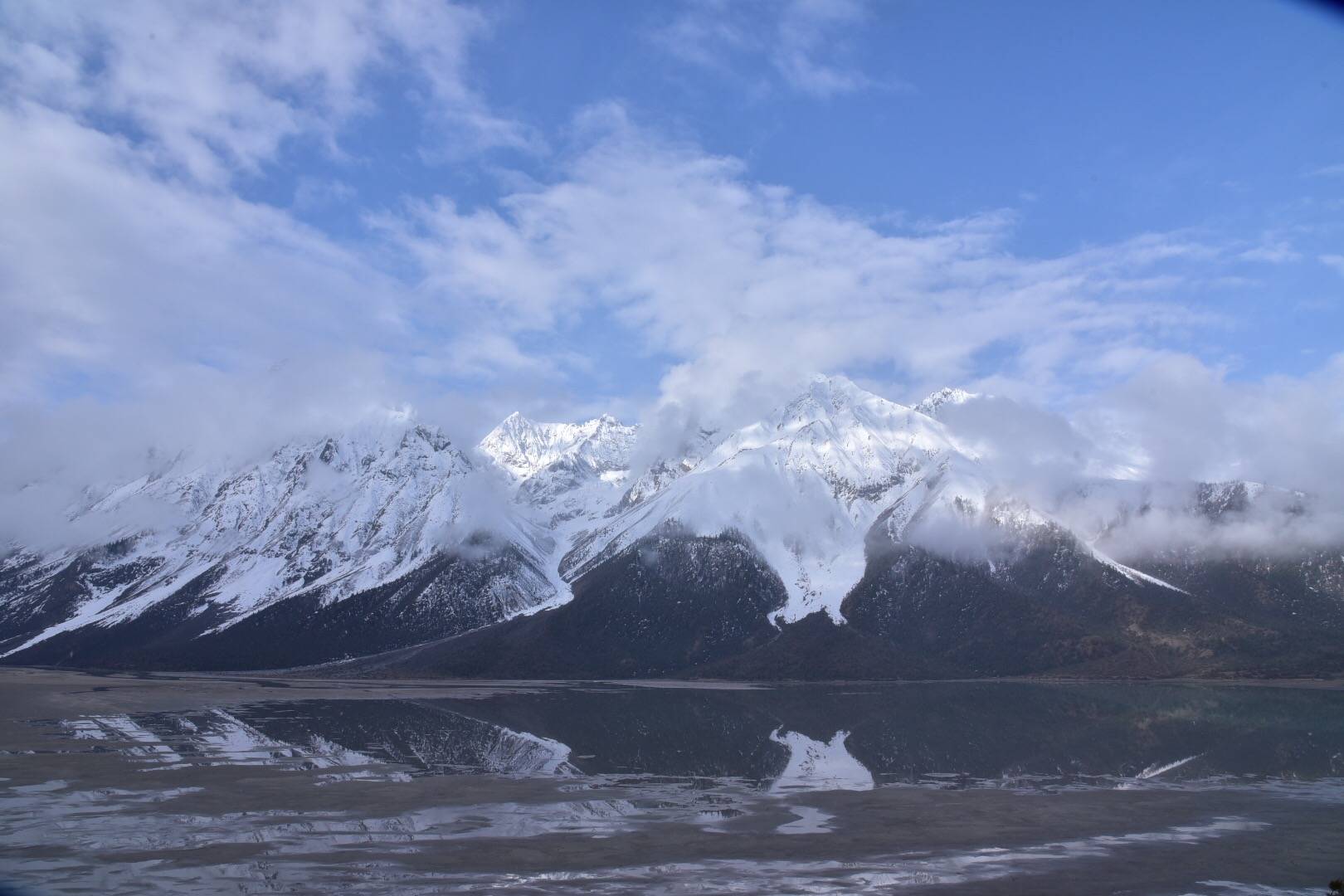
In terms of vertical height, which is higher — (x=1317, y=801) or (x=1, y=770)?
(x=1, y=770)

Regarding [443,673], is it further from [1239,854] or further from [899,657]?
[1239,854]

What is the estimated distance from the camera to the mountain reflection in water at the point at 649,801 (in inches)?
1467

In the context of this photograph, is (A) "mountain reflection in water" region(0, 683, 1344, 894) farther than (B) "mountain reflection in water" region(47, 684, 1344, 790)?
No

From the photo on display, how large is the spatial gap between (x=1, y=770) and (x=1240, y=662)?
7293 inches

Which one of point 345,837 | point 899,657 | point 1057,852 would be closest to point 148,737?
point 345,837

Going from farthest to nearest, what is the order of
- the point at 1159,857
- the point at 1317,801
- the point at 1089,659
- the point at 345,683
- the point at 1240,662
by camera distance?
the point at 1089,659 → the point at 1240,662 → the point at 345,683 → the point at 1317,801 → the point at 1159,857

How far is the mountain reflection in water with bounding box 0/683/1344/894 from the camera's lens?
37.2 m

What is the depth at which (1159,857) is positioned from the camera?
40.8m

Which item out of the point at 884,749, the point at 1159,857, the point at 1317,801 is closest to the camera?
the point at 1159,857

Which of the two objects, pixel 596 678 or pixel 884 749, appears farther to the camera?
pixel 596 678

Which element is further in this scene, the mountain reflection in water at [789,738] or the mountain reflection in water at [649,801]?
the mountain reflection in water at [789,738]

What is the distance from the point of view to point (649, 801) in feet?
169

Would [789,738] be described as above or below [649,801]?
below

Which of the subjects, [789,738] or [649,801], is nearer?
[649,801]
